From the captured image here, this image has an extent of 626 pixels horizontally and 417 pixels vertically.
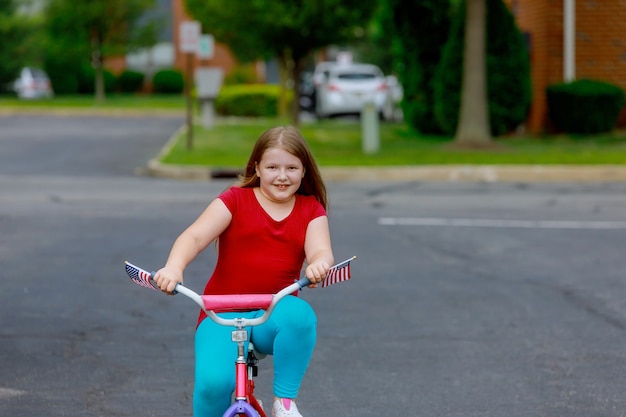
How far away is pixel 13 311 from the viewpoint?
25.0 ft

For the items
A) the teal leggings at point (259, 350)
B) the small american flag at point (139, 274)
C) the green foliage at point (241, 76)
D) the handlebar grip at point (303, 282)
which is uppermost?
the small american flag at point (139, 274)

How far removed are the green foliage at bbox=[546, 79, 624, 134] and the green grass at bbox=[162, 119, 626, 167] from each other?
0.38 meters

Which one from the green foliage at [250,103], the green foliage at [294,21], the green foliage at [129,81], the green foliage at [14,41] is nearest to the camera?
the green foliage at [294,21]

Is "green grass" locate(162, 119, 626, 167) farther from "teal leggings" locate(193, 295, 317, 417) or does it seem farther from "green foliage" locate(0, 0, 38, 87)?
"green foliage" locate(0, 0, 38, 87)

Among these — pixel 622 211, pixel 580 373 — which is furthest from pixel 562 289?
pixel 622 211

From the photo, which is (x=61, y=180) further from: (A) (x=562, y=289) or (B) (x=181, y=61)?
(B) (x=181, y=61)

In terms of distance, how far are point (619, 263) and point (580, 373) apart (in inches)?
140

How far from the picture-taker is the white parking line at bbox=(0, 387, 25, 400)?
561 cm

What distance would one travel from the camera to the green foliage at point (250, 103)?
122 ft

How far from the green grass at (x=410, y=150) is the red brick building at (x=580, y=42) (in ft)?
5.31

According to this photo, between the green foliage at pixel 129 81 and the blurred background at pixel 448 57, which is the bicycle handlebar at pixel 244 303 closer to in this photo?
the blurred background at pixel 448 57

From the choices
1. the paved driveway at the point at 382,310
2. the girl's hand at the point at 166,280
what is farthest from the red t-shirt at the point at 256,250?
the paved driveway at the point at 382,310

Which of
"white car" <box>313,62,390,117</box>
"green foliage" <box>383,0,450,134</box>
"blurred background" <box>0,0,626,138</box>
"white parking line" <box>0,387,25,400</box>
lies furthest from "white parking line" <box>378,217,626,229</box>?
"white car" <box>313,62,390,117</box>

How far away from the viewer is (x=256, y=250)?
412cm
